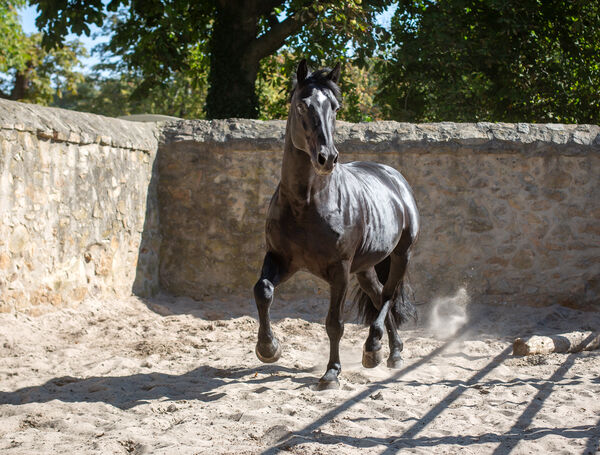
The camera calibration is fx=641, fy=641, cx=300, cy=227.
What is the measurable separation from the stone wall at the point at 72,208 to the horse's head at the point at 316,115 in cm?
254

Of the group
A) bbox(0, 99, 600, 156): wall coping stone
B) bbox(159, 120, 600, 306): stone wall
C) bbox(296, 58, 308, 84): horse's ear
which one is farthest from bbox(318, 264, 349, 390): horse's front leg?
bbox(0, 99, 600, 156): wall coping stone

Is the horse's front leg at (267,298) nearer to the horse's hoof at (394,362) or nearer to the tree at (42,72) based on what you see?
the horse's hoof at (394,362)

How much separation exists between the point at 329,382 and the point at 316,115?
1798 millimetres

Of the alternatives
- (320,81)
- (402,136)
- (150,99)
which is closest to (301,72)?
(320,81)

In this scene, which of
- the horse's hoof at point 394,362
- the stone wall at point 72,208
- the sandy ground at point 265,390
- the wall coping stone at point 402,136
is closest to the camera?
the sandy ground at point 265,390

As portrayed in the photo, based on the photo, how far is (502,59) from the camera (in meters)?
12.4

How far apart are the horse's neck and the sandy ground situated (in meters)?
1.28

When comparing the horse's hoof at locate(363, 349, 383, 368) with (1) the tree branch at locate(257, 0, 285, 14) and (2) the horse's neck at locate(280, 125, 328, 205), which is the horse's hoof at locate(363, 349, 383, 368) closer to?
(2) the horse's neck at locate(280, 125, 328, 205)

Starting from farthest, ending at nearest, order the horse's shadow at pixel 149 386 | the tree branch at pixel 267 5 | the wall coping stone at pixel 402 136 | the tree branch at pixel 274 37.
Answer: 1. the tree branch at pixel 267 5
2. the tree branch at pixel 274 37
3. the wall coping stone at pixel 402 136
4. the horse's shadow at pixel 149 386

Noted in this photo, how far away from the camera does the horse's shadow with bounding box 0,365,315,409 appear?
3996mm

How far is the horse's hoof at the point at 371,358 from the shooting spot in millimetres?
4672

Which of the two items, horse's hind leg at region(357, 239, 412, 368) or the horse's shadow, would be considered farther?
horse's hind leg at region(357, 239, 412, 368)

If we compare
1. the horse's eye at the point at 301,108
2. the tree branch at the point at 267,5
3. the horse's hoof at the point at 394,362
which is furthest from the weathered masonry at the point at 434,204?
the tree branch at the point at 267,5

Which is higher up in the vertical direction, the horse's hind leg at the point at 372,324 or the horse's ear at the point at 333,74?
the horse's ear at the point at 333,74
